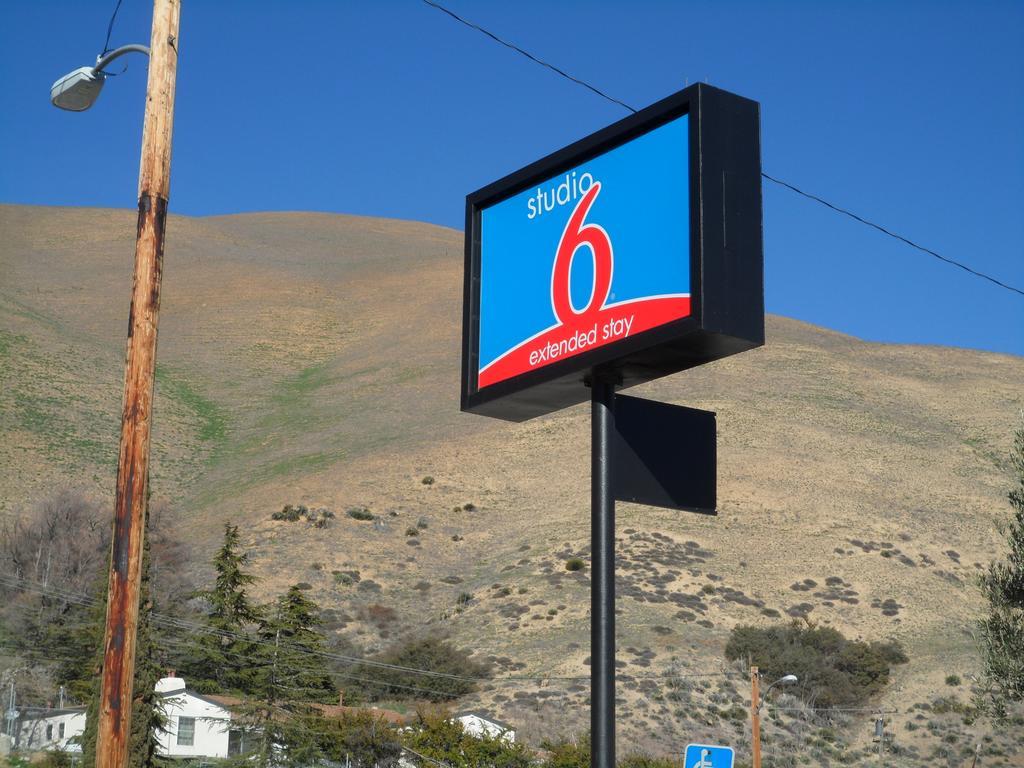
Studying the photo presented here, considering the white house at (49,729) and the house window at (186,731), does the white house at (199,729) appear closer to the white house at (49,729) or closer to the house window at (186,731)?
the house window at (186,731)

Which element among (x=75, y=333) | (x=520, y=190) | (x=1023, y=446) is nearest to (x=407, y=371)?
(x=75, y=333)

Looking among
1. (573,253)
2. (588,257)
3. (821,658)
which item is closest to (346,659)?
(821,658)

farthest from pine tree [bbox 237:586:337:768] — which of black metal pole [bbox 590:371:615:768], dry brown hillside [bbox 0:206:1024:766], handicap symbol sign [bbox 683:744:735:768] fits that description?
black metal pole [bbox 590:371:615:768]

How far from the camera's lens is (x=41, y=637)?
55.0 metres

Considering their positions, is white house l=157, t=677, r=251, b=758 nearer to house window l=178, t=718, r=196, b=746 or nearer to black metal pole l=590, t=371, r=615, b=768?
house window l=178, t=718, r=196, b=746

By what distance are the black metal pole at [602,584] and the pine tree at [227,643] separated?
140 ft

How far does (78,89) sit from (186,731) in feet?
134

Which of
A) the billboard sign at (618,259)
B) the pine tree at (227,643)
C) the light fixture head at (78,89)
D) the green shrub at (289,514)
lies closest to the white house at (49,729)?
the pine tree at (227,643)

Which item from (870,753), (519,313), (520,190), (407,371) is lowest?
(870,753)

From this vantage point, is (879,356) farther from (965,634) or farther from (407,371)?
(965,634)

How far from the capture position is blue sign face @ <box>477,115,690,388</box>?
908 centimetres

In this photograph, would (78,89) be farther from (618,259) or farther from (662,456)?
(662,456)

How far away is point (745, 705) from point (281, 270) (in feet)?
373

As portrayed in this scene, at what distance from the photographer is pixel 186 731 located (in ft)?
158
